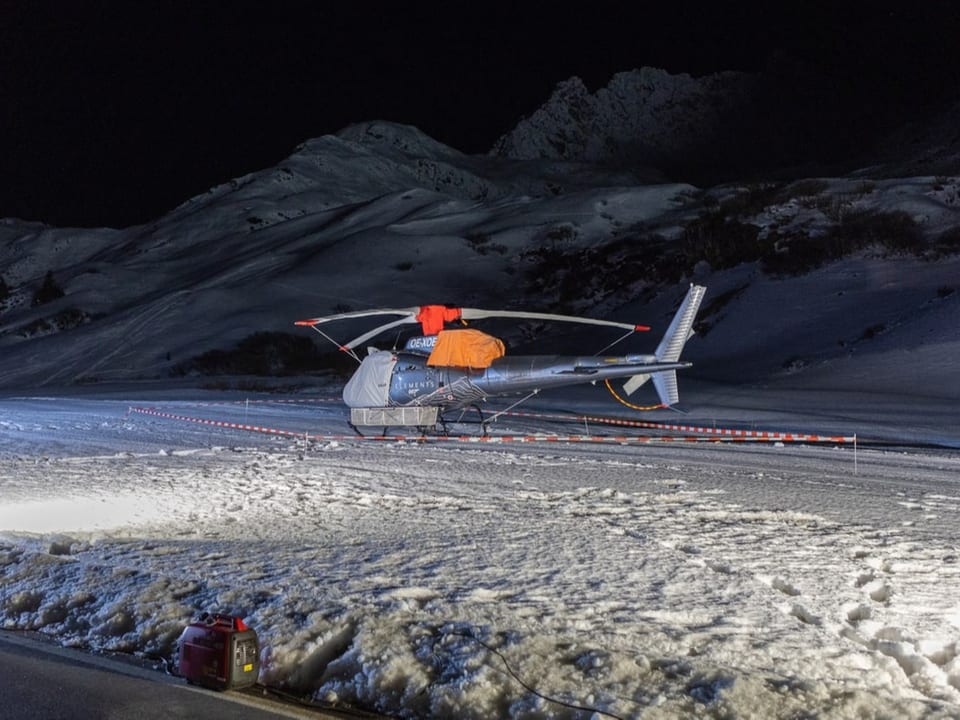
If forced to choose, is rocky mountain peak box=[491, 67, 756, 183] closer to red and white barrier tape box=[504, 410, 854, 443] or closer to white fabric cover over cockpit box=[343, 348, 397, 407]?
red and white barrier tape box=[504, 410, 854, 443]

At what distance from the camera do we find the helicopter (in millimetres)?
16750

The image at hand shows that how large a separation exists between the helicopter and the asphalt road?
440 inches

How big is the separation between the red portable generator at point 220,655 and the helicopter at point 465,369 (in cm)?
1138

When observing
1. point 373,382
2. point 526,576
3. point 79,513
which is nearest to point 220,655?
point 526,576

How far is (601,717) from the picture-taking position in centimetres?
477

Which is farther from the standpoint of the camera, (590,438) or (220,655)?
(590,438)

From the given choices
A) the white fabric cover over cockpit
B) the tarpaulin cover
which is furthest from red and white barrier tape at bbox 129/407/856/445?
the tarpaulin cover

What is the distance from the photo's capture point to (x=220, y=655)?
525cm

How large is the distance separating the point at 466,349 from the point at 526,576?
10.6 meters

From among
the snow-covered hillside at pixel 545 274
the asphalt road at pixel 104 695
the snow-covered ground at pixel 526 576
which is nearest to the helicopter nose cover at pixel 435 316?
the snow-covered ground at pixel 526 576

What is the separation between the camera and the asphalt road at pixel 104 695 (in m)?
5.00

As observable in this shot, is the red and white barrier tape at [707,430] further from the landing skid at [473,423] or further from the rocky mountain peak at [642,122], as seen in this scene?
the rocky mountain peak at [642,122]

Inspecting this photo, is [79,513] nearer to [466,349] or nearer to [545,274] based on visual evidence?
[466,349]

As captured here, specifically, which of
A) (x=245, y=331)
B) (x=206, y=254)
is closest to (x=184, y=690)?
(x=245, y=331)
